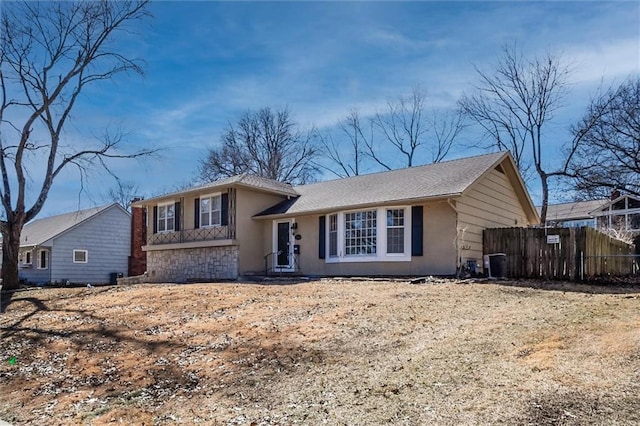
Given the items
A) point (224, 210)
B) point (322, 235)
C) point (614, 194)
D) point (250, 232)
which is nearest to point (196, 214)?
point (224, 210)

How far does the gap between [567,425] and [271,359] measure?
13.2 ft

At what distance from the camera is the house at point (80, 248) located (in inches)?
1221

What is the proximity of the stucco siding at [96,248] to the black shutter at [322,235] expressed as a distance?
20.0m

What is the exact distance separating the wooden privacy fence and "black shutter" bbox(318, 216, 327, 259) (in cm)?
545

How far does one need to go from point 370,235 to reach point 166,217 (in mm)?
10150

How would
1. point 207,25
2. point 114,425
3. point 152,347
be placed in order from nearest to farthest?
point 114,425
point 152,347
point 207,25

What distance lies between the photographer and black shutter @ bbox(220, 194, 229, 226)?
19.3 meters

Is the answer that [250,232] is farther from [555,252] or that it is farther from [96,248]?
[96,248]

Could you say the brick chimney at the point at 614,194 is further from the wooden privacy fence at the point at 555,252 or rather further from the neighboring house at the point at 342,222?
the wooden privacy fence at the point at 555,252

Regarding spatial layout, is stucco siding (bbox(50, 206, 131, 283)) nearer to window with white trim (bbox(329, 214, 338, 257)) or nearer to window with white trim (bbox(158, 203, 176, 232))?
window with white trim (bbox(158, 203, 176, 232))

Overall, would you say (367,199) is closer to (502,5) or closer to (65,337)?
(502,5)

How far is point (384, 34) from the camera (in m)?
15.4

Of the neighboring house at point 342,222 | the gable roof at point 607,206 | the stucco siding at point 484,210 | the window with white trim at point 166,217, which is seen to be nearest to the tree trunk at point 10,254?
the neighboring house at point 342,222

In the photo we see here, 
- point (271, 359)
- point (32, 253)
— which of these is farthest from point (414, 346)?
point (32, 253)
